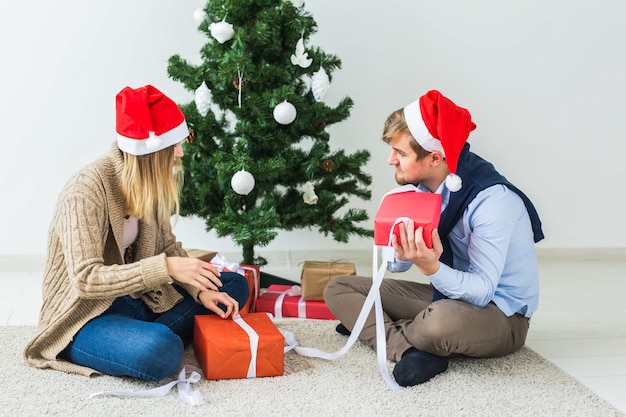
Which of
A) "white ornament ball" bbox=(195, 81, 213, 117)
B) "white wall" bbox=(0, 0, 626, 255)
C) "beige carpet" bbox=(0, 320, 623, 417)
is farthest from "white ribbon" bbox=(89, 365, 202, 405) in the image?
"white wall" bbox=(0, 0, 626, 255)

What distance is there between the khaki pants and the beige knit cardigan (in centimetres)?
65

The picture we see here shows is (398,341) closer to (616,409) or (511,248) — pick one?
(511,248)

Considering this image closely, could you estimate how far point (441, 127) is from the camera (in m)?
1.89

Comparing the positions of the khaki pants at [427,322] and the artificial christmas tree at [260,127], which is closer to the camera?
the khaki pants at [427,322]

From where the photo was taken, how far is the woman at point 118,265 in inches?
71.6

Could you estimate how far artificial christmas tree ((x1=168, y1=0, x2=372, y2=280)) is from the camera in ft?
8.55

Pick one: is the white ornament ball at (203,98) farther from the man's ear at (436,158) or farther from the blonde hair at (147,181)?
the man's ear at (436,158)

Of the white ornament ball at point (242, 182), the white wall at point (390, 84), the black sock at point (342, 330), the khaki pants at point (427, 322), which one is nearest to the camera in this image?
→ the khaki pants at point (427, 322)

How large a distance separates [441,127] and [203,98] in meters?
1.09

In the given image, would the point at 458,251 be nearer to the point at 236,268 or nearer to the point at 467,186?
the point at 467,186

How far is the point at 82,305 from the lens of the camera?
1.89m

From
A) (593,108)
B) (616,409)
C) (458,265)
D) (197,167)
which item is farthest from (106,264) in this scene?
(593,108)

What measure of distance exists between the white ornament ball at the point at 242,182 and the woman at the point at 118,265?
53 cm

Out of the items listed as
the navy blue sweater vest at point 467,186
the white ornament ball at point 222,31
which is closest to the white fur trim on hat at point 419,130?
the navy blue sweater vest at point 467,186
